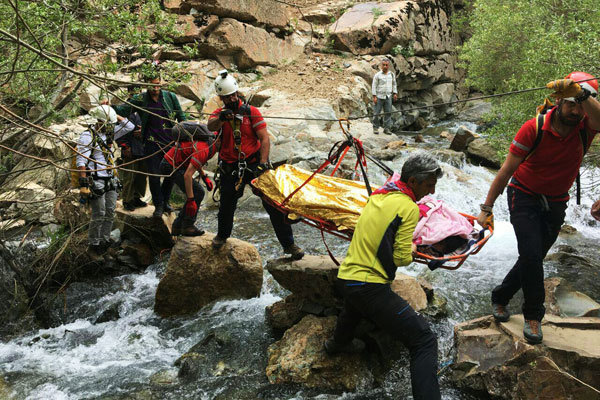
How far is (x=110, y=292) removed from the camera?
6156 millimetres

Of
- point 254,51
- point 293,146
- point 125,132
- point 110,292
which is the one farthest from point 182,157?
point 254,51

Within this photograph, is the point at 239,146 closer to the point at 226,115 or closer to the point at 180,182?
the point at 226,115

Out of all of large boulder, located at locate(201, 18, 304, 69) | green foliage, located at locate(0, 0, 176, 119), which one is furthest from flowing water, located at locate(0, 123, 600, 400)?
large boulder, located at locate(201, 18, 304, 69)

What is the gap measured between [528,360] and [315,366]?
73.2 inches

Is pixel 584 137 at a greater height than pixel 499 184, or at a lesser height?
greater

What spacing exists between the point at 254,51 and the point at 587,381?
15.1 metres

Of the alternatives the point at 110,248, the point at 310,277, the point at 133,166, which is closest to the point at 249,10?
the point at 133,166

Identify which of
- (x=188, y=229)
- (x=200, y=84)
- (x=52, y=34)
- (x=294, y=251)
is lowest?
(x=294, y=251)

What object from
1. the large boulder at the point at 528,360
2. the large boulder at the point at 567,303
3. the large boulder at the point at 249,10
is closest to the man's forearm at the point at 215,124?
the large boulder at the point at 528,360

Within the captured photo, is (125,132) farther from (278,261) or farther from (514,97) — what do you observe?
(514,97)

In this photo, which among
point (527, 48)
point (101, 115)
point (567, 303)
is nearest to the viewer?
point (567, 303)

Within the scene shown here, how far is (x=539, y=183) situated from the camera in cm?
352

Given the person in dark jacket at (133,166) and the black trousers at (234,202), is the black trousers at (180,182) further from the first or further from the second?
the black trousers at (234,202)

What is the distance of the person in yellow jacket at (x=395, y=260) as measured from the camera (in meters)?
3.08
